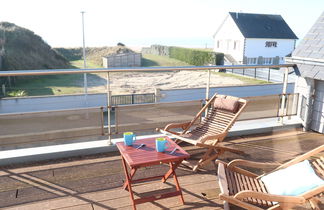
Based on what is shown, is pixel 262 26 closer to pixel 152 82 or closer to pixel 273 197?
pixel 152 82

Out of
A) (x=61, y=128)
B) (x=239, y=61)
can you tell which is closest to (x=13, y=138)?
(x=61, y=128)

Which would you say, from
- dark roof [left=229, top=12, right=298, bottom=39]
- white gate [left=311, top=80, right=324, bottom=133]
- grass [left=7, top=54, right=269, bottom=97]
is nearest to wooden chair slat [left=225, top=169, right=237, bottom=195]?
white gate [left=311, top=80, right=324, bottom=133]

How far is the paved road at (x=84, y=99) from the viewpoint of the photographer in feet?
47.5

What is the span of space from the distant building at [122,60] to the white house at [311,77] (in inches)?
1435

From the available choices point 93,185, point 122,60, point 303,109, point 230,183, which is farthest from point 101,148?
point 122,60

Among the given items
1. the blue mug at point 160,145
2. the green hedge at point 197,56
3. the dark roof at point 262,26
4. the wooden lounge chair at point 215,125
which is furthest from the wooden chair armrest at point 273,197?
the dark roof at point 262,26

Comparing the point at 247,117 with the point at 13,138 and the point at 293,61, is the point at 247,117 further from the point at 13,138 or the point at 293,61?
the point at 13,138

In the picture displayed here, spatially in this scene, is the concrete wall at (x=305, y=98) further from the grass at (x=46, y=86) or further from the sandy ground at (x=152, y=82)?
the grass at (x=46, y=86)

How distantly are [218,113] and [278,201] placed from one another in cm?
224

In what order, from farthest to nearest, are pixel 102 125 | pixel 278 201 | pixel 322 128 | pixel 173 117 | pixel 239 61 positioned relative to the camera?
pixel 239 61
pixel 322 128
pixel 173 117
pixel 102 125
pixel 278 201

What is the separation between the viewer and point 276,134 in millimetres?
5402

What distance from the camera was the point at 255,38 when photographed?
37750mm

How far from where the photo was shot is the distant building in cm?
4062

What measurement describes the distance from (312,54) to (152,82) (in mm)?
29166
